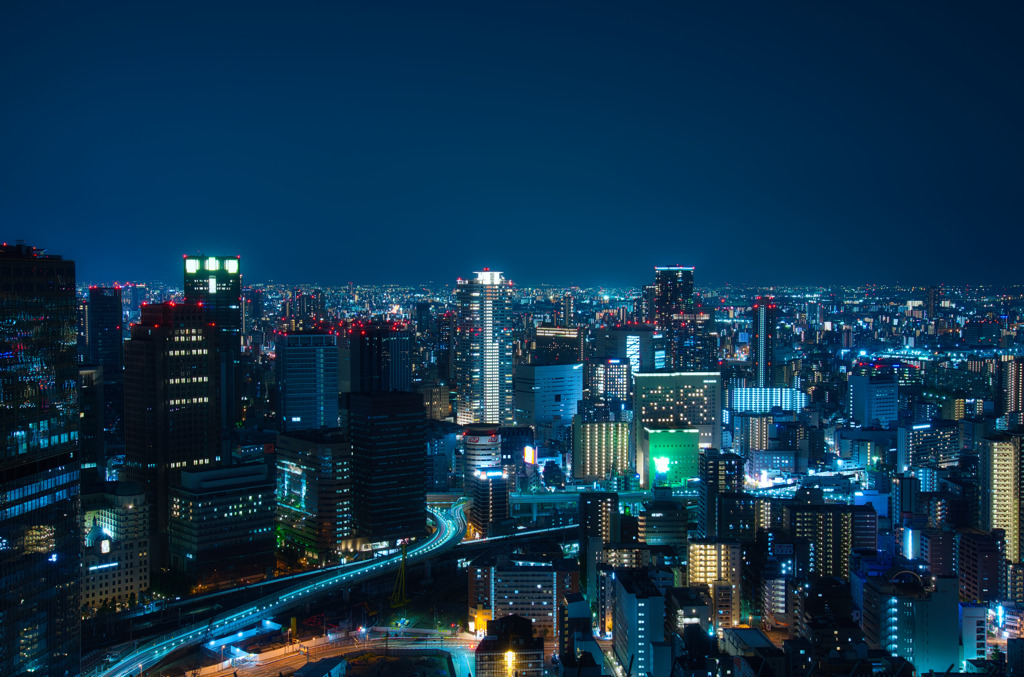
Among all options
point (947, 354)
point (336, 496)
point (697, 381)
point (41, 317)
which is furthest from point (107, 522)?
point (947, 354)

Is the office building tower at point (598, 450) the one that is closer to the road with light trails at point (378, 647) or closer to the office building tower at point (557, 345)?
the office building tower at point (557, 345)

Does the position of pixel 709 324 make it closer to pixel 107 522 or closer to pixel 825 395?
pixel 825 395

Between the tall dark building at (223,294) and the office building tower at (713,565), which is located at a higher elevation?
the tall dark building at (223,294)

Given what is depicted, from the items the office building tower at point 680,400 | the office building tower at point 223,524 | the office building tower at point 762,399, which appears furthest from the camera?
the office building tower at point 762,399

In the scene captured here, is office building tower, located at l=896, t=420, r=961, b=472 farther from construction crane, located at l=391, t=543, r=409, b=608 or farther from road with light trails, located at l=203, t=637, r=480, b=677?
road with light trails, located at l=203, t=637, r=480, b=677

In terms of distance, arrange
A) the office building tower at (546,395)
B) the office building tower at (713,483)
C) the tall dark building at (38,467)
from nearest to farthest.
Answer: the tall dark building at (38,467) → the office building tower at (713,483) → the office building tower at (546,395)

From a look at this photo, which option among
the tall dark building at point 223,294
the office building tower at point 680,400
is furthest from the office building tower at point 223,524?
the office building tower at point 680,400
